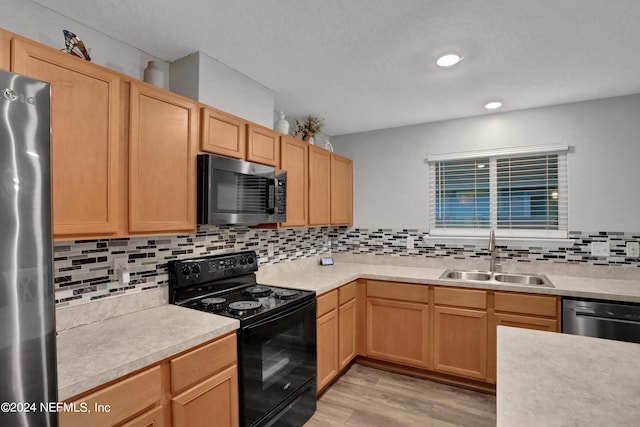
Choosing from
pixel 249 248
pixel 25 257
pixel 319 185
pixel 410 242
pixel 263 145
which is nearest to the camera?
pixel 25 257

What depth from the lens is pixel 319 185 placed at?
3150 mm

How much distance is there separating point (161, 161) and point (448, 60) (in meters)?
1.85

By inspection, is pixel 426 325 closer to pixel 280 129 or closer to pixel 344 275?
pixel 344 275

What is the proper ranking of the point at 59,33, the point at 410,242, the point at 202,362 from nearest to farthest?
the point at 202,362 → the point at 59,33 → the point at 410,242

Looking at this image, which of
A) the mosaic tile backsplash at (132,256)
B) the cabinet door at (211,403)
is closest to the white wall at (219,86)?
the mosaic tile backsplash at (132,256)

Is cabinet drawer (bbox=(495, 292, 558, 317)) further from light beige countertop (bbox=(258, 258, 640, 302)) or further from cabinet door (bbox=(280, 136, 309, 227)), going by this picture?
cabinet door (bbox=(280, 136, 309, 227))

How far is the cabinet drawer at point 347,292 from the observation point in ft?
9.24

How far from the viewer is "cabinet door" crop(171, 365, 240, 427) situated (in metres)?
1.43

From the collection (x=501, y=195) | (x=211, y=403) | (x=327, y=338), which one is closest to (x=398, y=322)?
(x=327, y=338)

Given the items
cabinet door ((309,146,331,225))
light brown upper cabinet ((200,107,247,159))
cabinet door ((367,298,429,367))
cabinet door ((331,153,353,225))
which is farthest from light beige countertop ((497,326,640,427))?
cabinet door ((331,153,353,225))

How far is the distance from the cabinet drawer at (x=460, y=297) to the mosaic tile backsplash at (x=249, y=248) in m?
0.65

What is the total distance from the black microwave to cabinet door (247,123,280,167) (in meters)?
0.08

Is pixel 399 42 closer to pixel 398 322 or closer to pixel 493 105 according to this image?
pixel 493 105

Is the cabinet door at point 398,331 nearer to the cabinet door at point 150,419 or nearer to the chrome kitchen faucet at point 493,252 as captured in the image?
the chrome kitchen faucet at point 493,252
